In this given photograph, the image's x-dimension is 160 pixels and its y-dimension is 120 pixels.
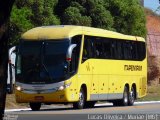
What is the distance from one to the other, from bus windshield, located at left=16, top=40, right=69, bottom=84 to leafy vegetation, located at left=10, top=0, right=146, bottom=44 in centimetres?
569

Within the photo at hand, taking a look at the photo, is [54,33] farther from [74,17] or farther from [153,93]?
[153,93]

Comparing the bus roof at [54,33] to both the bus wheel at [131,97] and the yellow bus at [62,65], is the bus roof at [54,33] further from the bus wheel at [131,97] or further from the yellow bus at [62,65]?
the bus wheel at [131,97]

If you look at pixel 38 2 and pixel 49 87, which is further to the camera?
pixel 38 2

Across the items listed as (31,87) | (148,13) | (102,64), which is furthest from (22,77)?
(148,13)

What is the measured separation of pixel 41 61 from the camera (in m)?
26.0

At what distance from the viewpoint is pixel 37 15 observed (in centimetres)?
3503

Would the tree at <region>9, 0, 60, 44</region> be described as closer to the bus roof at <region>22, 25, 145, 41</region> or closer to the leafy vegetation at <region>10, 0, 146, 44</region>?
the leafy vegetation at <region>10, 0, 146, 44</region>

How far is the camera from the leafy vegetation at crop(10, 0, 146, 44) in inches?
1286

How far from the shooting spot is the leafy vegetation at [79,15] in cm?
3266

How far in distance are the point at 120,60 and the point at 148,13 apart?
31.8 metres

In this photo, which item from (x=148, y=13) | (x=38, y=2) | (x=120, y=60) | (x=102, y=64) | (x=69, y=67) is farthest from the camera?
(x=148, y=13)

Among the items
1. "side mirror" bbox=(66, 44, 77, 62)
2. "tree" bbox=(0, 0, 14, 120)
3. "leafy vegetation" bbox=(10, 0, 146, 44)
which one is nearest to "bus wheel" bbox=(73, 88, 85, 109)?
"side mirror" bbox=(66, 44, 77, 62)

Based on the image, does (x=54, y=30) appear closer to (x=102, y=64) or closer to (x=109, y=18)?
(x=102, y=64)

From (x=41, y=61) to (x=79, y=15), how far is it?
12297mm
